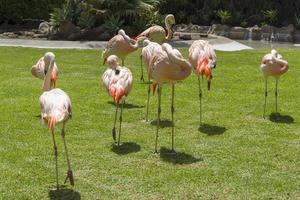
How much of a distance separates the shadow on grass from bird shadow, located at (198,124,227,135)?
3.43 feet

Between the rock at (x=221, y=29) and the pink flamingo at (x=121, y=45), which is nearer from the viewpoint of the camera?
the pink flamingo at (x=121, y=45)

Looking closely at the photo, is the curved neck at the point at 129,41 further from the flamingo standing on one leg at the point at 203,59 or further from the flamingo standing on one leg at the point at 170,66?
the flamingo standing on one leg at the point at 170,66

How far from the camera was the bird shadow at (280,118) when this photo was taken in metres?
8.49

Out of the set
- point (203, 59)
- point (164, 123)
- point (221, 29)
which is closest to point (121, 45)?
point (164, 123)

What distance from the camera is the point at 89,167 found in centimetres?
641

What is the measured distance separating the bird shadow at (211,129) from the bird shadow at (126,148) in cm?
121

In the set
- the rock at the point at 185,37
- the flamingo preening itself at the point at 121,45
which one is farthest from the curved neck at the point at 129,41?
the rock at the point at 185,37

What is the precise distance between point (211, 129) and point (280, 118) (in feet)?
4.31

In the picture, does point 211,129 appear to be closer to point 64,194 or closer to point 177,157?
point 177,157

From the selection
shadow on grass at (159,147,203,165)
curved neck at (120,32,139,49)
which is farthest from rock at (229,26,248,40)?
shadow on grass at (159,147,203,165)

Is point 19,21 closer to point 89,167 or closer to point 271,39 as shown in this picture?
point 271,39

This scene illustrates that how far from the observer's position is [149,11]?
1970cm

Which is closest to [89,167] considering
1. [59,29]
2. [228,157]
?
[228,157]

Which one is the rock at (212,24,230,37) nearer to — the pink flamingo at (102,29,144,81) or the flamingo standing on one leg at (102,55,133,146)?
the pink flamingo at (102,29,144,81)
